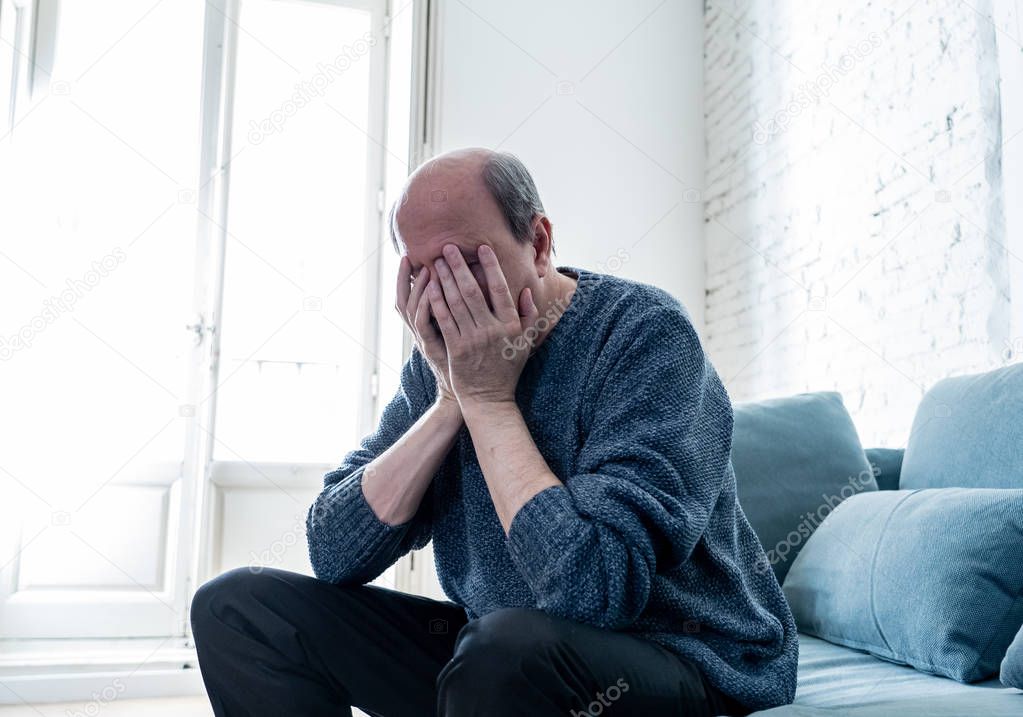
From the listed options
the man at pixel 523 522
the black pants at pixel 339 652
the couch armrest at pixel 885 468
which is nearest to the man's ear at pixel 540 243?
the man at pixel 523 522

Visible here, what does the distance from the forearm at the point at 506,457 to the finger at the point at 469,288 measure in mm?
110

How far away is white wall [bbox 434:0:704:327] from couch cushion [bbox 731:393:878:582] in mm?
1686

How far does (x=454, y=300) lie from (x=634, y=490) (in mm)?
335

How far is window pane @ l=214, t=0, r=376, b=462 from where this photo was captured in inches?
135

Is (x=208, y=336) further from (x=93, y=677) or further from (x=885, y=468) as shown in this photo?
(x=885, y=468)

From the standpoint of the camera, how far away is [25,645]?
3.09m

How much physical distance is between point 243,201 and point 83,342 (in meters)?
0.81

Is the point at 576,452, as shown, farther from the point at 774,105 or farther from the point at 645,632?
the point at 774,105

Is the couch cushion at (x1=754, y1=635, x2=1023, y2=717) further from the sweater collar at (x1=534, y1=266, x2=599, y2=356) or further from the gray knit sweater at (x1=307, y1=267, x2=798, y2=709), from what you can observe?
the sweater collar at (x1=534, y1=266, x2=599, y2=356)

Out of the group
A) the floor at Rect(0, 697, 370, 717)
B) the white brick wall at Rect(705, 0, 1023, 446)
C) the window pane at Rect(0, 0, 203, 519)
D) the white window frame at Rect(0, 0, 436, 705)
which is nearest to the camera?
the white brick wall at Rect(705, 0, 1023, 446)

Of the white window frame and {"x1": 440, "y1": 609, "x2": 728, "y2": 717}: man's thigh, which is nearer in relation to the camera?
{"x1": 440, "y1": 609, "x2": 728, "y2": 717}: man's thigh

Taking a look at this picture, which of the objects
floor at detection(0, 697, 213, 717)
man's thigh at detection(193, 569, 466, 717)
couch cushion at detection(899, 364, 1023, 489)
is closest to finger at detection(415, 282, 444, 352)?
man's thigh at detection(193, 569, 466, 717)

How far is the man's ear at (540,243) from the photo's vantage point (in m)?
1.16

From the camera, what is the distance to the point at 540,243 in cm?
117
